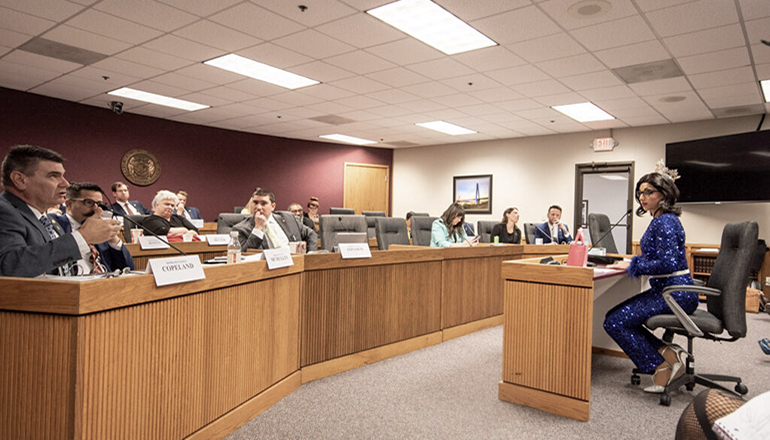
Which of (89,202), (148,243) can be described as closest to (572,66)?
(148,243)

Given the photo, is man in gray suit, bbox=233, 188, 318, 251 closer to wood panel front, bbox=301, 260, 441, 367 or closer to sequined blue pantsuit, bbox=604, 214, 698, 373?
wood panel front, bbox=301, 260, 441, 367

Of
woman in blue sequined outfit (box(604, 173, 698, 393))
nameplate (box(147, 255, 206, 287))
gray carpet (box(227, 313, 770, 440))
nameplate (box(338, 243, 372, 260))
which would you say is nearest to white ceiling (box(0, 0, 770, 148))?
woman in blue sequined outfit (box(604, 173, 698, 393))

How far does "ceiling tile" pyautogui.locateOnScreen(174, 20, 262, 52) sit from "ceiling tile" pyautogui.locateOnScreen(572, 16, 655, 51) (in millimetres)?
2909

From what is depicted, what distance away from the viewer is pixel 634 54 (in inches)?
181

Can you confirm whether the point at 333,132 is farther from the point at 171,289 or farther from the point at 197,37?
Answer: the point at 171,289

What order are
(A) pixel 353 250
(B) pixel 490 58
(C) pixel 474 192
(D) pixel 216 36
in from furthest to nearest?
(C) pixel 474 192
(B) pixel 490 58
(D) pixel 216 36
(A) pixel 353 250

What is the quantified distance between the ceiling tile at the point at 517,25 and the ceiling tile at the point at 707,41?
3.70ft

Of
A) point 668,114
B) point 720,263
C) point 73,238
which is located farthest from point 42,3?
point 668,114

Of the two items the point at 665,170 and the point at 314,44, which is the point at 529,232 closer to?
the point at 665,170

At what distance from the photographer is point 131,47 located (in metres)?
4.71

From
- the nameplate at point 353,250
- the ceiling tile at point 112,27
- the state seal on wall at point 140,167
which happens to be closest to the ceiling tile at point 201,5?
the ceiling tile at point 112,27

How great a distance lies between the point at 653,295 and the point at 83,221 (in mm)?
3269

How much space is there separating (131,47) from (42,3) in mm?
961

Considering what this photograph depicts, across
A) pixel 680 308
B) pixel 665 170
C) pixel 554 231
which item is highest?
pixel 665 170
